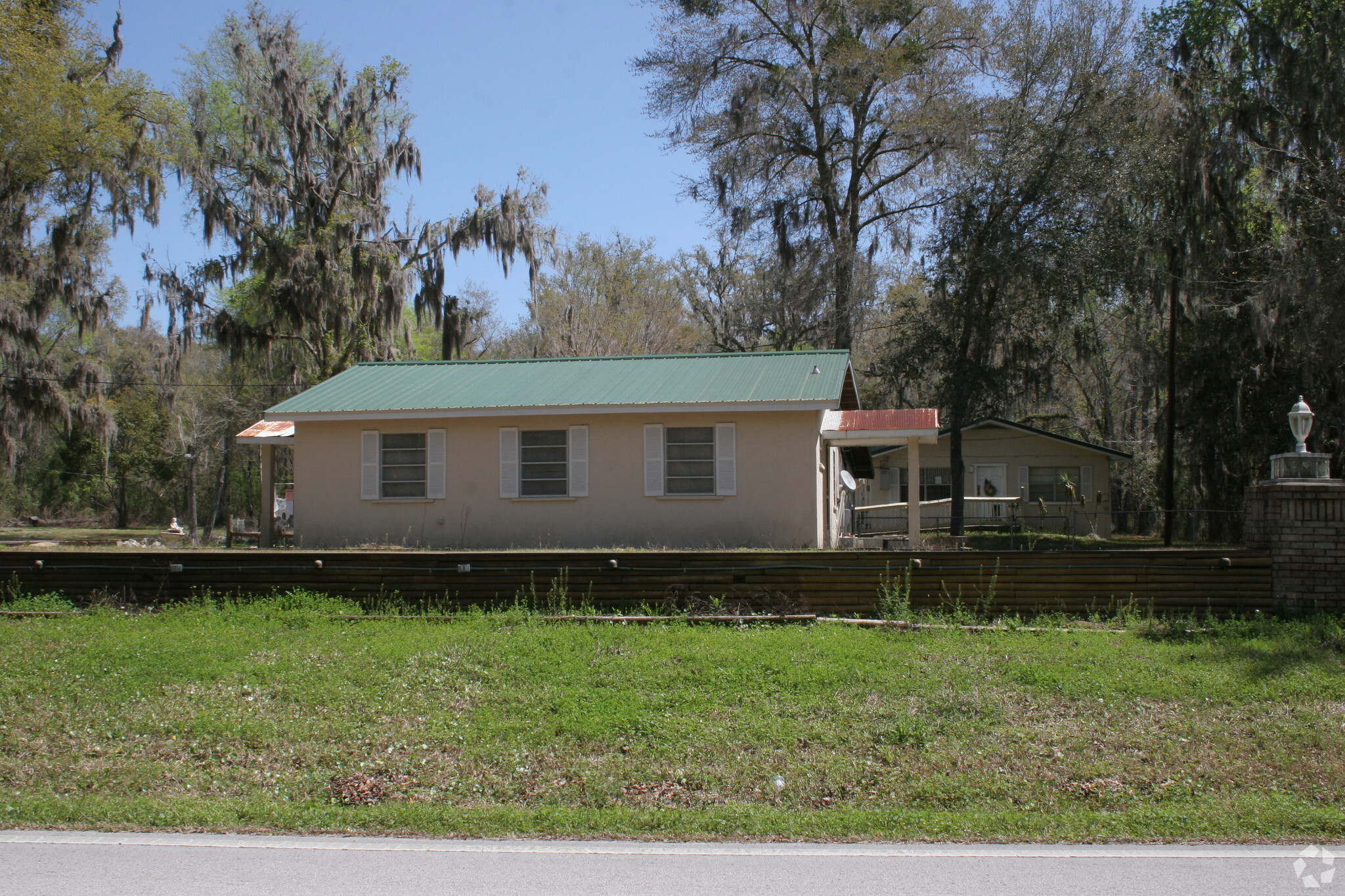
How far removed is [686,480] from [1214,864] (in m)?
11.0

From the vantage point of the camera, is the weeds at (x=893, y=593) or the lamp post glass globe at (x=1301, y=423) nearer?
the weeds at (x=893, y=593)

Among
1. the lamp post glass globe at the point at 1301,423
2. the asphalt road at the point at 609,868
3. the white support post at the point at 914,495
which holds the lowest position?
the asphalt road at the point at 609,868

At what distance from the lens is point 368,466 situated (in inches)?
635

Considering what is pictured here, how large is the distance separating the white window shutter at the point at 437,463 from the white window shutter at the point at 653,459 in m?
3.36

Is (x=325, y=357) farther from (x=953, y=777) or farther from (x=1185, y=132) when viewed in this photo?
(x=953, y=777)

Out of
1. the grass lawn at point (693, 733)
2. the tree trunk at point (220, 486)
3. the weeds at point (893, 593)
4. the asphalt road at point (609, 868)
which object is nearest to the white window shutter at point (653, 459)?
the weeds at point (893, 593)


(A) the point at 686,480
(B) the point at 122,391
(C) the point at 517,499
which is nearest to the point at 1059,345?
(A) the point at 686,480

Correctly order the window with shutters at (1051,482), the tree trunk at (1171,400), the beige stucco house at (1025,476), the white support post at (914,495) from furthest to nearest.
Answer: the window with shutters at (1051,482) → the beige stucco house at (1025,476) → the tree trunk at (1171,400) → the white support post at (914,495)


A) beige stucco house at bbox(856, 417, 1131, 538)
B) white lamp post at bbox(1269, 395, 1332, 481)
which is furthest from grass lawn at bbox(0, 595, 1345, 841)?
beige stucco house at bbox(856, 417, 1131, 538)

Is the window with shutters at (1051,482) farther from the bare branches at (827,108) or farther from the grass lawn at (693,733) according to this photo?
the grass lawn at (693,733)

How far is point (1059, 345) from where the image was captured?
80.8ft

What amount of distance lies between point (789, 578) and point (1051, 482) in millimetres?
19315

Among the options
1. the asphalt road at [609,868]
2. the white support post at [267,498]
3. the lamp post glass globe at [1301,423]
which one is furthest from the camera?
the white support post at [267,498]

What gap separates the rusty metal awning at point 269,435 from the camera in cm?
1691
